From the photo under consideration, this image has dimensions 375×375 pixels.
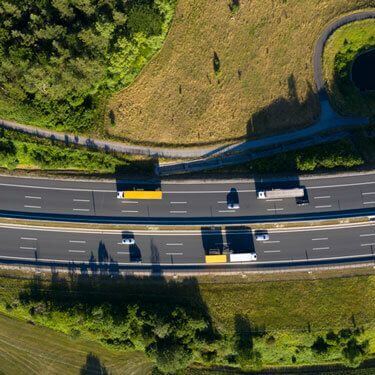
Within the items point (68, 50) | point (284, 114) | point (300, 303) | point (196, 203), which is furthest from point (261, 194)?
point (68, 50)

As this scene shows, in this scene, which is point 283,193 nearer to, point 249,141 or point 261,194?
point 261,194

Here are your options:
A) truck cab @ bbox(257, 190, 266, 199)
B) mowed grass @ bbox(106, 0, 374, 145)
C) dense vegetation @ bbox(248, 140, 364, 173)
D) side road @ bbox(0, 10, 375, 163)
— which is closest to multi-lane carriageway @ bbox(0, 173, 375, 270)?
truck cab @ bbox(257, 190, 266, 199)

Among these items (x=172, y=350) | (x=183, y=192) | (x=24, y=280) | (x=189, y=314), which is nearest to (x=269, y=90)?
(x=183, y=192)

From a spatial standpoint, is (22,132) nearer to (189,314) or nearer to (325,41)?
(189,314)

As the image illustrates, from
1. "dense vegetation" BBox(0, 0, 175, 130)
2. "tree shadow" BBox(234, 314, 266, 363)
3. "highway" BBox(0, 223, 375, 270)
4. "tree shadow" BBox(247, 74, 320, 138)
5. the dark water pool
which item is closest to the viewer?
"dense vegetation" BBox(0, 0, 175, 130)

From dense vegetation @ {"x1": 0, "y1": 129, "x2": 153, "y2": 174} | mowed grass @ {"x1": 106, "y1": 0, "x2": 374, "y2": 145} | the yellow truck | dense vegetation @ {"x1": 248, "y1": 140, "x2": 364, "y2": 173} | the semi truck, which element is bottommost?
the semi truck

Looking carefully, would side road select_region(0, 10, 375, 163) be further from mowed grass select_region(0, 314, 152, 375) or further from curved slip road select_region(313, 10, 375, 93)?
mowed grass select_region(0, 314, 152, 375)

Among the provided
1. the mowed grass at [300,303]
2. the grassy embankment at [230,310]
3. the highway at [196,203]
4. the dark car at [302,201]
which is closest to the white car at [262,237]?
the highway at [196,203]

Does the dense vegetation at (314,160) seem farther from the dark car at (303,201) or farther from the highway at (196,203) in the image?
the dark car at (303,201)
